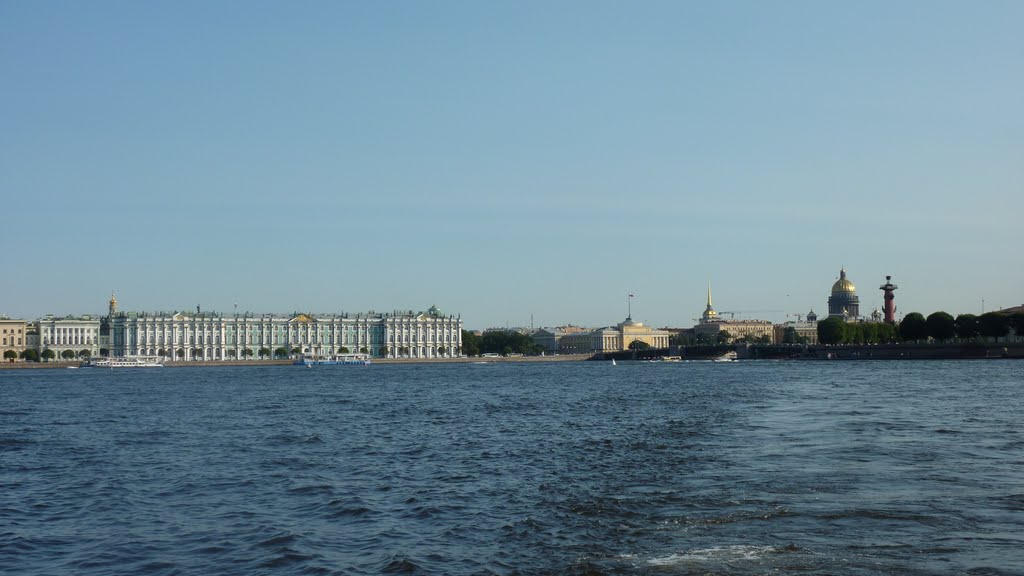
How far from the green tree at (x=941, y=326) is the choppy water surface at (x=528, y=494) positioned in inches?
3030

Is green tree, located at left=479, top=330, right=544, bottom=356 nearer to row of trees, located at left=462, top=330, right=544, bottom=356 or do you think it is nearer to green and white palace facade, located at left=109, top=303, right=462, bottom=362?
row of trees, located at left=462, top=330, right=544, bottom=356

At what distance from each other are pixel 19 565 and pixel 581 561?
18.2ft

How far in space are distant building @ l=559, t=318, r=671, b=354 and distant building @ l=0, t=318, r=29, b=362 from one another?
83231mm

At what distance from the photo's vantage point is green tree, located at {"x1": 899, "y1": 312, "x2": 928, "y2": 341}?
102875 millimetres

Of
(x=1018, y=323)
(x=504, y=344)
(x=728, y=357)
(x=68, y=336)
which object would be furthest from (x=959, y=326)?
(x=68, y=336)

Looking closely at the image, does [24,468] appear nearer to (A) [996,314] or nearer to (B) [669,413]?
(B) [669,413]

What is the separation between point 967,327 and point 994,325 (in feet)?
12.8

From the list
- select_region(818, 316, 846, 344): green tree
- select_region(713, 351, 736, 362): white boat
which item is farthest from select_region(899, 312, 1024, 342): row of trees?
select_region(713, 351, 736, 362): white boat

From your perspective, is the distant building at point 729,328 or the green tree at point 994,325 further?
the distant building at point 729,328

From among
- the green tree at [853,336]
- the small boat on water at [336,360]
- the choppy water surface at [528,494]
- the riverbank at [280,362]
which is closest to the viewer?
the choppy water surface at [528,494]

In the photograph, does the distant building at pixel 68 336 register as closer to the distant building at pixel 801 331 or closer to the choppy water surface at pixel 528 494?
the distant building at pixel 801 331

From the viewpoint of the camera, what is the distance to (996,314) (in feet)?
311

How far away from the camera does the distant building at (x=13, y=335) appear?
428 feet

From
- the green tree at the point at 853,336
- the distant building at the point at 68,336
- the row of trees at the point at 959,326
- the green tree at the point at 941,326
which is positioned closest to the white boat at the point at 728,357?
the green tree at the point at 853,336
